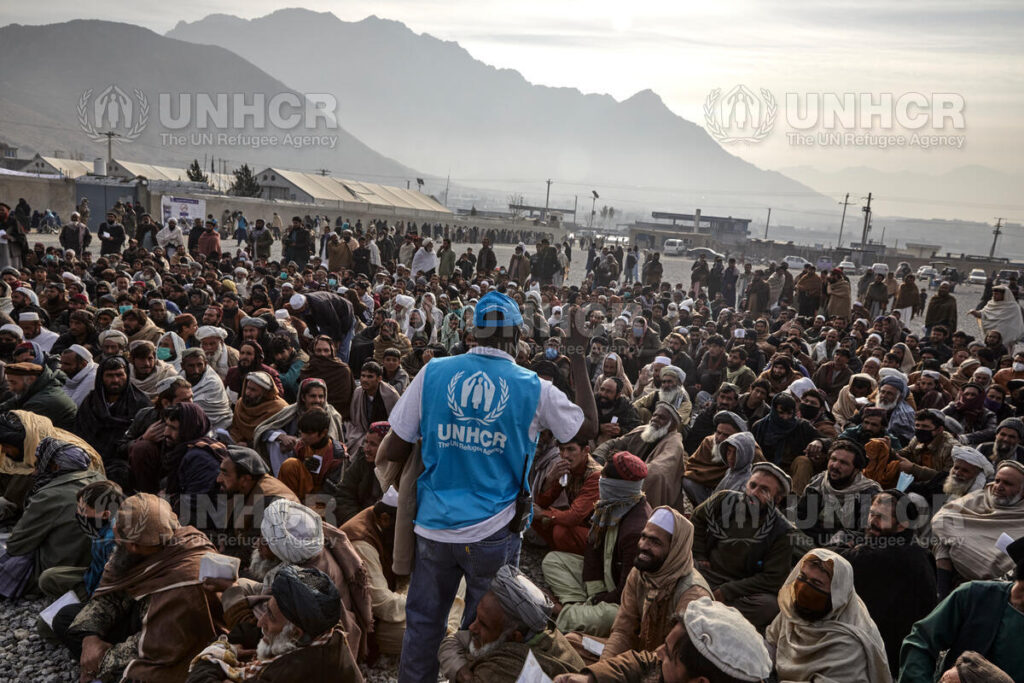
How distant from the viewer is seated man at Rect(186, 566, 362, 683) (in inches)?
88.8

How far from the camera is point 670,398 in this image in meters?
6.27

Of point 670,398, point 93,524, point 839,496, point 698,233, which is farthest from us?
point 698,233

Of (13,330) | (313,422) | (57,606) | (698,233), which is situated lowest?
(57,606)

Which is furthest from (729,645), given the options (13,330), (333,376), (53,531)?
(13,330)

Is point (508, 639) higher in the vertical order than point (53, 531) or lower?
higher

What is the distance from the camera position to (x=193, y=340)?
6.62 metres

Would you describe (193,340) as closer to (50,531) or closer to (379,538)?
(50,531)

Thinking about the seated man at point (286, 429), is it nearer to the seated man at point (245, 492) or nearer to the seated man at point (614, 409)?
the seated man at point (245, 492)

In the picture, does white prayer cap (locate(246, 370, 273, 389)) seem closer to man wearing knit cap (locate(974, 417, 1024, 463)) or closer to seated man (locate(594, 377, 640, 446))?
seated man (locate(594, 377, 640, 446))

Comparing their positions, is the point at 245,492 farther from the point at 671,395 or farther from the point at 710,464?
the point at 671,395

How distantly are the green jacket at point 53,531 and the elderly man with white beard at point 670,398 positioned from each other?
4115mm

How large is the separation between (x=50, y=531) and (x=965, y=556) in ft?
15.6

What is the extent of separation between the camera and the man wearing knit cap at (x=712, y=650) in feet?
6.72

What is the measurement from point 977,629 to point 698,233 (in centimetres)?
5987
